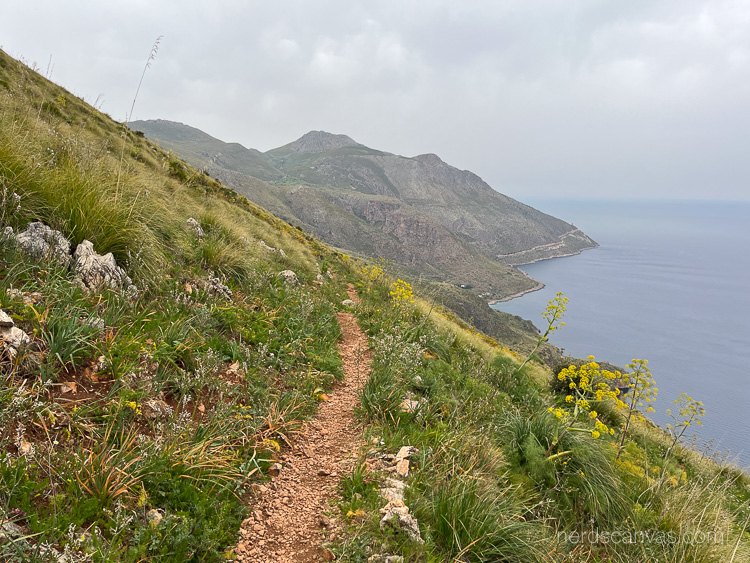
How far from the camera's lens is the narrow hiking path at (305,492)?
2.97m

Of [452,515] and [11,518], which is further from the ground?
[11,518]

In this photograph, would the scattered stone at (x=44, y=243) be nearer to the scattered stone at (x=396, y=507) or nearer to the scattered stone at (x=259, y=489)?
the scattered stone at (x=259, y=489)

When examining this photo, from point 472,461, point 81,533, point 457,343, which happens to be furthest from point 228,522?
point 457,343

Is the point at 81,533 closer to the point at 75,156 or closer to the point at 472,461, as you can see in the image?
the point at 472,461

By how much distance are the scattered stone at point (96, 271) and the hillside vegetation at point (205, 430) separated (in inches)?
1.4

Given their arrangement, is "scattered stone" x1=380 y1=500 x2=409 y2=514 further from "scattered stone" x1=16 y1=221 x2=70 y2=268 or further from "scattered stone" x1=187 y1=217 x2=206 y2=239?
"scattered stone" x1=187 y1=217 x2=206 y2=239

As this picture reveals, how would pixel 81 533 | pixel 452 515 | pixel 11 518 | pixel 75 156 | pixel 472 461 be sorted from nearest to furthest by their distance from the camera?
1. pixel 11 518
2. pixel 81 533
3. pixel 452 515
4. pixel 472 461
5. pixel 75 156

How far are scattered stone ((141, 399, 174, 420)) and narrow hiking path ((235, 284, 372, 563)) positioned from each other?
128 centimetres

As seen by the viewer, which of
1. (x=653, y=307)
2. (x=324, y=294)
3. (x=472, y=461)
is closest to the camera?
(x=472, y=461)

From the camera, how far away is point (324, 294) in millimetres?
10492

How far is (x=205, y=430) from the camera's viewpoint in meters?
3.58

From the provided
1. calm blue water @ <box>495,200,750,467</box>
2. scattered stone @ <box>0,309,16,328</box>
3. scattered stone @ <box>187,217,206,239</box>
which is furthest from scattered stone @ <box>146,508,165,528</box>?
calm blue water @ <box>495,200,750,467</box>

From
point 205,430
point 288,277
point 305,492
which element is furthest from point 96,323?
point 288,277

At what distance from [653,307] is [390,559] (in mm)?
215997
